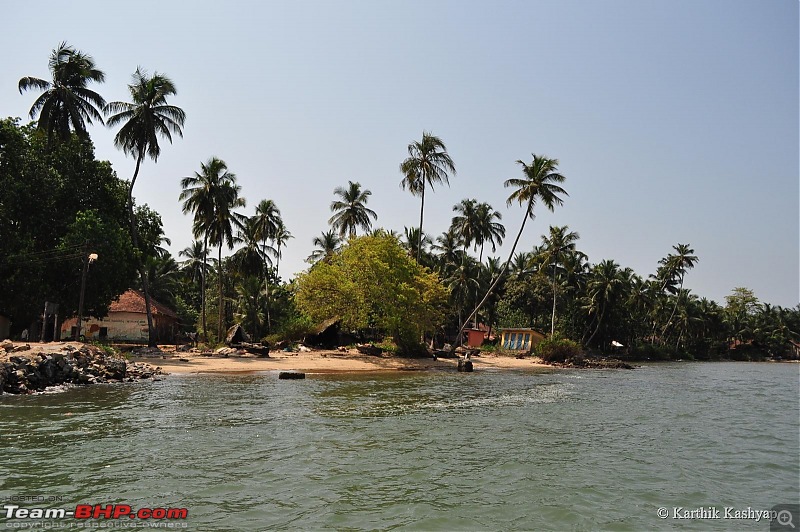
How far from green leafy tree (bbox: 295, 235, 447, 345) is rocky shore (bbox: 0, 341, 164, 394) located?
12.0 meters

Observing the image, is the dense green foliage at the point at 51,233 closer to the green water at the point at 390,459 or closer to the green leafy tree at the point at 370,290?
the green leafy tree at the point at 370,290

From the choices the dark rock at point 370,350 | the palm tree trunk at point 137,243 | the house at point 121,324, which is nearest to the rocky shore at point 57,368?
the palm tree trunk at point 137,243

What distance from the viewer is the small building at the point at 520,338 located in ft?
180

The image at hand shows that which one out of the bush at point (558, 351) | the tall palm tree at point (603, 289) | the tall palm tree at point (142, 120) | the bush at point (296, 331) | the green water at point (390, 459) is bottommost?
the green water at point (390, 459)

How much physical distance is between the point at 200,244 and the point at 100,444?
5622 centimetres

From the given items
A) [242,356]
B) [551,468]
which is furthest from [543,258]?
[551,468]

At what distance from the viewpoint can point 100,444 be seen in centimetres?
1117

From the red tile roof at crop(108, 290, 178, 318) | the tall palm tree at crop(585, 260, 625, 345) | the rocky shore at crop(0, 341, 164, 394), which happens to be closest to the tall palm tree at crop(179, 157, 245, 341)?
the red tile roof at crop(108, 290, 178, 318)

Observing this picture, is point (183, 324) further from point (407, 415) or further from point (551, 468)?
point (551, 468)

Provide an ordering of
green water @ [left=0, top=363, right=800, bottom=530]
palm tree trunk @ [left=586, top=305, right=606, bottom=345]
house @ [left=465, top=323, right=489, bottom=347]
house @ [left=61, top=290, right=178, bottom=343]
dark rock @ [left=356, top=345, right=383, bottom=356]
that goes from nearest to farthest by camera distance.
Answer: green water @ [left=0, top=363, right=800, bottom=530] → dark rock @ [left=356, top=345, right=383, bottom=356] → house @ [left=61, top=290, right=178, bottom=343] → house @ [left=465, top=323, right=489, bottom=347] → palm tree trunk @ [left=586, top=305, right=606, bottom=345]

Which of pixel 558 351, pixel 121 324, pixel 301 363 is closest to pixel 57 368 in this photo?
pixel 301 363

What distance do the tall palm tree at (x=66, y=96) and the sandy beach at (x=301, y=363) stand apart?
593 inches

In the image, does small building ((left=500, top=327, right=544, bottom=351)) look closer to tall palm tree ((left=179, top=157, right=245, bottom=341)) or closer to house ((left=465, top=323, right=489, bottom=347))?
house ((left=465, top=323, right=489, bottom=347))

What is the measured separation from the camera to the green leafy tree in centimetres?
3444
